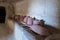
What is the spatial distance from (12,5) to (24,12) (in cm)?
157

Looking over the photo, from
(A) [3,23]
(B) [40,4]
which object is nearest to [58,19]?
(B) [40,4]

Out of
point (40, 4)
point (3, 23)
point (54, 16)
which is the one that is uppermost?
point (40, 4)

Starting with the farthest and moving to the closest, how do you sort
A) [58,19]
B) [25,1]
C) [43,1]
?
[25,1] → [43,1] → [58,19]

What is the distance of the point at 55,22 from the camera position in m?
3.32

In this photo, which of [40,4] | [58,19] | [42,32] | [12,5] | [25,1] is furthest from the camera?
[12,5]

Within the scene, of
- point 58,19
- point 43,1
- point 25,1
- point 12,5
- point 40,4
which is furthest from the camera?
point 12,5

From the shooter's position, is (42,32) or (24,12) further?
Answer: (24,12)

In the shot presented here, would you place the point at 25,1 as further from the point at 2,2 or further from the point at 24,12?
the point at 2,2

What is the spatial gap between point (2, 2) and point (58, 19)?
5.58 m

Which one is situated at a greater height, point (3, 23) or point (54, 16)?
point (54, 16)

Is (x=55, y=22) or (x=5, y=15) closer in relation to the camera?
(x=55, y=22)

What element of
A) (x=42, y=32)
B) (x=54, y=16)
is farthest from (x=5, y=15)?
(x=42, y=32)

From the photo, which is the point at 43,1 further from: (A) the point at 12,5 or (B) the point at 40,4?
(A) the point at 12,5

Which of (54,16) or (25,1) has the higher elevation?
(25,1)
